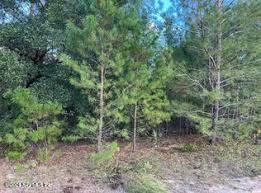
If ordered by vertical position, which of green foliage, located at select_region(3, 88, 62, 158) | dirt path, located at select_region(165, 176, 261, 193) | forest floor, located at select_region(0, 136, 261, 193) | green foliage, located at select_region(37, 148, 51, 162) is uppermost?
green foliage, located at select_region(3, 88, 62, 158)

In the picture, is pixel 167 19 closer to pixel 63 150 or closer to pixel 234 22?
pixel 234 22

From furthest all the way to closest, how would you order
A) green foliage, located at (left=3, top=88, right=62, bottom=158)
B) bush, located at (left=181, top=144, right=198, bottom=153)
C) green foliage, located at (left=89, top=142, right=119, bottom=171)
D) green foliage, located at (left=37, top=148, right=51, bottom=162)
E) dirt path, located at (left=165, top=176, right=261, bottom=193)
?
1. bush, located at (left=181, top=144, right=198, bottom=153)
2. green foliage, located at (left=37, top=148, right=51, bottom=162)
3. green foliage, located at (left=3, top=88, right=62, bottom=158)
4. green foliage, located at (left=89, top=142, right=119, bottom=171)
5. dirt path, located at (left=165, top=176, right=261, bottom=193)

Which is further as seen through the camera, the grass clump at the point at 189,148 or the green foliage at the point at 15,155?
the grass clump at the point at 189,148

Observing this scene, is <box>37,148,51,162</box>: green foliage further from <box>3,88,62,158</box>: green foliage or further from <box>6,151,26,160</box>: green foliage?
<box>6,151,26,160</box>: green foliage

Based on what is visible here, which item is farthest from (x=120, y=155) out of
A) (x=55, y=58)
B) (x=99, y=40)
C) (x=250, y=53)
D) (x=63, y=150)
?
(x=250, y=53)

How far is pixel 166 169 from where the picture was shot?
239 inches

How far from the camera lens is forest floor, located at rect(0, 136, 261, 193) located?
16.8 ft

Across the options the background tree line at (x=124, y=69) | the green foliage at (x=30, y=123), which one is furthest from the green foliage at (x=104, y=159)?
the green foliage at (x=30, y=123)

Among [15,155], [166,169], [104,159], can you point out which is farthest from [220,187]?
[15,155]

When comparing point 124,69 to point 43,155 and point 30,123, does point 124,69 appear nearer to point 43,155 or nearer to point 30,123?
point 30,123

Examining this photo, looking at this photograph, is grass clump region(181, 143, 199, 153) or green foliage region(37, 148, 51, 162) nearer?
green foliage region(37, 148, 51, 162)

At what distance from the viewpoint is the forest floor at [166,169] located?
16.8ft

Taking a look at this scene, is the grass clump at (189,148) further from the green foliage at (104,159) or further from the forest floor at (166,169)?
the green foliage at (104,159)

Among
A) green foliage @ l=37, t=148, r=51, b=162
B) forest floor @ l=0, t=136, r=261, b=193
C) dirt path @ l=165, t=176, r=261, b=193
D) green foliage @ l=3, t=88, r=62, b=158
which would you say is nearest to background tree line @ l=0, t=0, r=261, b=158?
green foliage @ l=3, t=88, r=62, b=158
